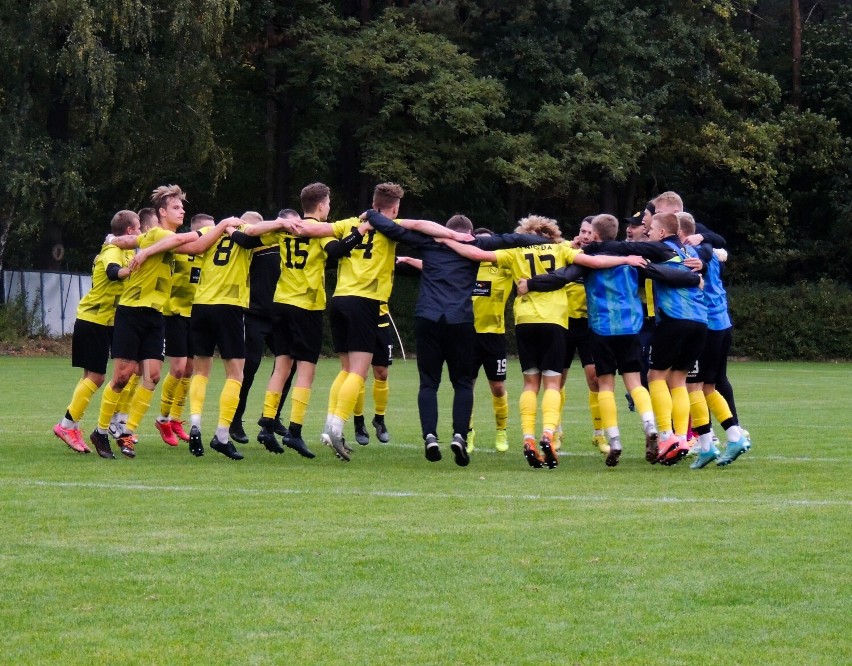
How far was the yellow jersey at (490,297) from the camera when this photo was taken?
A: 1245 centimetres

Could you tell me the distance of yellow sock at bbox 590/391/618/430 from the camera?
11.1m

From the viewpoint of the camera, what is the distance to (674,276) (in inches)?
420

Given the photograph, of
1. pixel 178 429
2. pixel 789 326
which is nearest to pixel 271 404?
pixel 178 429

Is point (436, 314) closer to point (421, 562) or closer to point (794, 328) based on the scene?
point (421, 562)

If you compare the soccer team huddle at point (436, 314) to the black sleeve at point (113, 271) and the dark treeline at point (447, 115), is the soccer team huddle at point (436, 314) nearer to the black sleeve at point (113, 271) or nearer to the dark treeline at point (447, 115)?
the black sleeve at point (113, 271)

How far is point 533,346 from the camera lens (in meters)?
11.4

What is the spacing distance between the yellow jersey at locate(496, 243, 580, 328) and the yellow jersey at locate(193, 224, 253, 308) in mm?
2126

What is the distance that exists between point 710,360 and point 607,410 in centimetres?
93

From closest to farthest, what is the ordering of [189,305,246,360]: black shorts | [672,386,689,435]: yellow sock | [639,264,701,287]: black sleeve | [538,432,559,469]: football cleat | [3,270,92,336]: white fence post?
[639,264,701,287]: black sleeve < [538,432,559,469]: football cleat < [672,386,689,435]: yellow sock < [189,305,246,360]: black shorts < [3,270,92,336]: white fence post

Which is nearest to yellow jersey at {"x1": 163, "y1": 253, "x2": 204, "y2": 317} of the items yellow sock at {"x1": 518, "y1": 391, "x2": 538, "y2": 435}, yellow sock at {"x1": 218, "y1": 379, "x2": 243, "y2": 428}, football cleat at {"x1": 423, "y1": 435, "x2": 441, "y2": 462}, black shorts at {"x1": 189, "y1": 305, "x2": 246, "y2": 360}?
black shorts at {"x1": 189, "y1": 305, "x2": 246, "y2": 360}

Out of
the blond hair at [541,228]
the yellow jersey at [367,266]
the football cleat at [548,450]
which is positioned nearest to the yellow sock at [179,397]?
the yellow jersey at [367,266]

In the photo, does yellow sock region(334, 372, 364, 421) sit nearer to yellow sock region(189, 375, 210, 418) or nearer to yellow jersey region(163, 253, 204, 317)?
yellow sock region(189, 375, 210, 418)

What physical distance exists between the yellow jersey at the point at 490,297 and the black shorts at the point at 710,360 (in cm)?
189

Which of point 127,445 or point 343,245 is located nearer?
point 343,245
